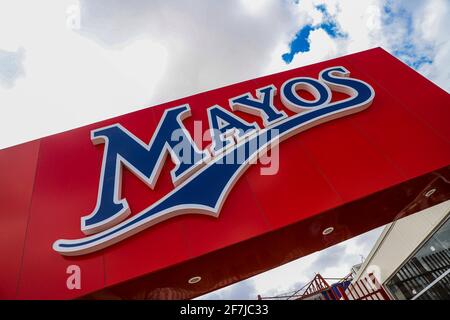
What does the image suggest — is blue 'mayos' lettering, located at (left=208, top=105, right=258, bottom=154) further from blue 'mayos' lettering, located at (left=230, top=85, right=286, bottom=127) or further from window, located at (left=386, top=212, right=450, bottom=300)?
window, located at (left=386, top=212, right=450, bottom=300)

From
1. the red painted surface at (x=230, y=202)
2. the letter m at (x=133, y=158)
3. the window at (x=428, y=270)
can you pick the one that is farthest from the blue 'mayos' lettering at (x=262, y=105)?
the window at (x=428, y=270)

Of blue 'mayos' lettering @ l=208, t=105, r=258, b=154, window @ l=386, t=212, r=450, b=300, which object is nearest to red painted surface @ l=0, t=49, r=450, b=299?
blue 'mayos' lettering @ l=208, t=105, r=258, b=154

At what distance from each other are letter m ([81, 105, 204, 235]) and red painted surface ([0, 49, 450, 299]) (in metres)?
0.21

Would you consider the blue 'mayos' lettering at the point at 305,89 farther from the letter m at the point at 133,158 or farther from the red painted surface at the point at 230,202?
the letter m at the point at 133,158

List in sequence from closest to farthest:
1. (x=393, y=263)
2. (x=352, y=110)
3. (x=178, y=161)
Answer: (x=178, y=161)
(x=352, y=110)
(x=393, y=263)

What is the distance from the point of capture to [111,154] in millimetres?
5570

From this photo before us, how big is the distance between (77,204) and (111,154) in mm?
1171

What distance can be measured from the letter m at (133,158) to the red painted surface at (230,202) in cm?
21

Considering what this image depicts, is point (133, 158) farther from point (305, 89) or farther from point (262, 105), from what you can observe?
point (305, 89)

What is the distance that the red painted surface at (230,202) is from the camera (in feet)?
13.6

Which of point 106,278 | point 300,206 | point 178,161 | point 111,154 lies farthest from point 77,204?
point 300,206

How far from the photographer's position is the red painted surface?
4152mm
